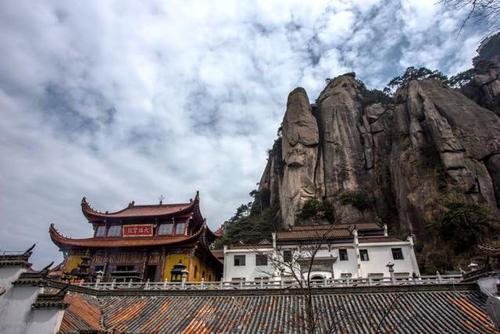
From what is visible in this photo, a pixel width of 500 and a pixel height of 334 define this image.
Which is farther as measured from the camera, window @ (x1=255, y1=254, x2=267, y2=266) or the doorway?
window @ (x1=255, y1=254, x2=267, y2=266)

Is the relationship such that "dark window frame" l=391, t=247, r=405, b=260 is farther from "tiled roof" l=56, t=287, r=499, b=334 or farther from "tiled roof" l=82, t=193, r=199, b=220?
"tiled roof" l=82, t=193, r=199, b=220

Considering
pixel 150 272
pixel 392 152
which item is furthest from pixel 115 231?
pixel 392 152

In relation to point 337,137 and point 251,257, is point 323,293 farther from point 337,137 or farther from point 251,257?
point 337,137

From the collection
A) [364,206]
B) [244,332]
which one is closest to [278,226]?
[364,206]

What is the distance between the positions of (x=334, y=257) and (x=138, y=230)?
16.4 m

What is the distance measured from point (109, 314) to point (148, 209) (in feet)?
42.7

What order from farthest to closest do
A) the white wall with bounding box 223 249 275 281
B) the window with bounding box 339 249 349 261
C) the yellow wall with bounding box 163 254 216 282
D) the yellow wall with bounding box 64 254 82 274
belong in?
the white wall with bounding box 223 249 275 281 → the window with bounding box 339 249 349 261 → the yellow wall with bounding box 64 254 82 274 → the yellow wall with bounding box 163 254 216 282

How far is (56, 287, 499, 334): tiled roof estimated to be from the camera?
1234 centimetres

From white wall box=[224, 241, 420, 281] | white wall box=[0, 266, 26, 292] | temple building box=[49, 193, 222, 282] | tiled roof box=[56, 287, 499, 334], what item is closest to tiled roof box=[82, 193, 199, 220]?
temple building box=[49, 193, 222, 282]

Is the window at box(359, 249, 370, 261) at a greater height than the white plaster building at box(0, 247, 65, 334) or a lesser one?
greater

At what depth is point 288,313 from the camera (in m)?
13.8

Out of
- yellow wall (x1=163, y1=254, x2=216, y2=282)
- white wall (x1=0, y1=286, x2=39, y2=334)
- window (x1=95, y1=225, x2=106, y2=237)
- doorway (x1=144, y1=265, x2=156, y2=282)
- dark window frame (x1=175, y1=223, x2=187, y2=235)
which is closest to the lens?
white wall (x1=0, y1=286, x2=39, y2=334)

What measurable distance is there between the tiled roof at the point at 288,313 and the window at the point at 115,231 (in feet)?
28.3

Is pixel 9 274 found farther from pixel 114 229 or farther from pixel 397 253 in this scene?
pixel 397 253
